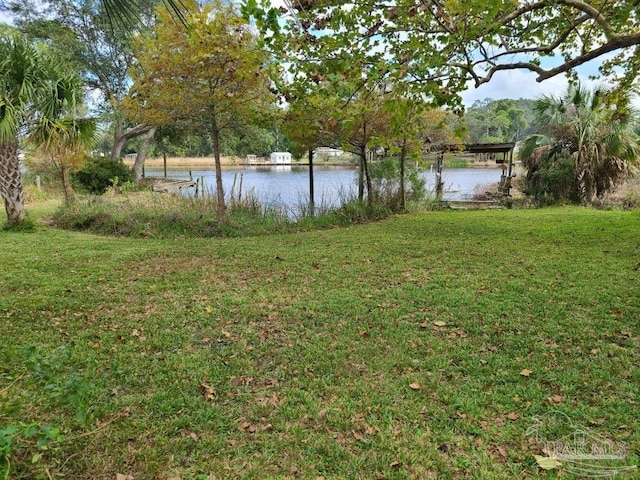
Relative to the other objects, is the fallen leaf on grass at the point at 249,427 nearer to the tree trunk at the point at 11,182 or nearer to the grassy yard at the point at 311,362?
the grassy yard at the point at 311,362

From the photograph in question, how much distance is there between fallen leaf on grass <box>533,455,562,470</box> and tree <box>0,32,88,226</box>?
844cm

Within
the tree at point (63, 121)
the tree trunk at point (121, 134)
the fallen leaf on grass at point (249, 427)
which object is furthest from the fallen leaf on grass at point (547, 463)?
the tree trunk at point (121, 134)

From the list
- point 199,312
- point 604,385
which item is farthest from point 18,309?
point 604,385

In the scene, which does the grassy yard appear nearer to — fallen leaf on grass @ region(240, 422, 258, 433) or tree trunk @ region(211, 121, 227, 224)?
fallen leaf on grass @ region(240, 422, 258, 433)

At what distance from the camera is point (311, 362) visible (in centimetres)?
287

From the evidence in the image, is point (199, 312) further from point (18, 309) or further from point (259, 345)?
point (18, 309)

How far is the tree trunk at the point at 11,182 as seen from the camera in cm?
720

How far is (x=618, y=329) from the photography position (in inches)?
128

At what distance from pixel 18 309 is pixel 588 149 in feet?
48.2

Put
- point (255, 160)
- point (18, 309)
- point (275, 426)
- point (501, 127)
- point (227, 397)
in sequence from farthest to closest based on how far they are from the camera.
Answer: point (501, 127), point (255, 160), point (18, 309), point (227, 397), point (275, 426)

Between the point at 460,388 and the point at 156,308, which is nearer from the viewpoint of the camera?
the point at 460,388

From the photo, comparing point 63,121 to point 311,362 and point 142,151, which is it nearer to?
point 311,362

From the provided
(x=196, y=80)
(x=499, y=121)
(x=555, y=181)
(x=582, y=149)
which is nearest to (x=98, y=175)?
(x=196, y=80)

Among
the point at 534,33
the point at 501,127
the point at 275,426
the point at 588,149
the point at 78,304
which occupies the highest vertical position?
the point at 501,127
